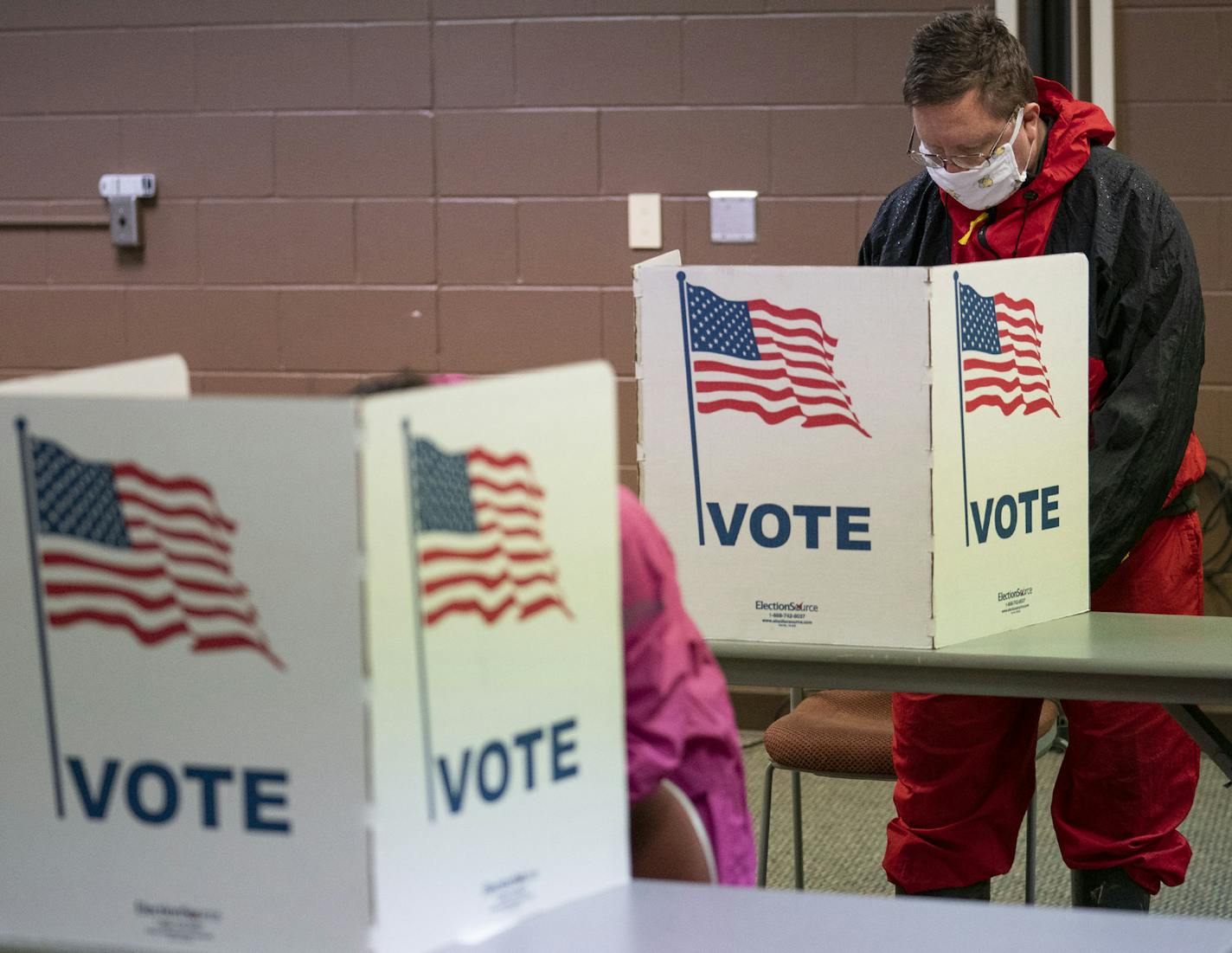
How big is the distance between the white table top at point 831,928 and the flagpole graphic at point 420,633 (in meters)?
0.13

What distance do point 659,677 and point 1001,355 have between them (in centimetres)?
74

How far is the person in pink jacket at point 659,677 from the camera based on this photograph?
1200 mm

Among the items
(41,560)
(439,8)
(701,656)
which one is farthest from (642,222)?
(41,560)

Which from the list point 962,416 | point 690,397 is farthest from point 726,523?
point 962,416

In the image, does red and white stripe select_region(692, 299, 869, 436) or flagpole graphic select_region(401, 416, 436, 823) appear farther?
red and white stripe select_region(692, 299, 869, 436)

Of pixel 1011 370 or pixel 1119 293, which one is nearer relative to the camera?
pixel 1011 370

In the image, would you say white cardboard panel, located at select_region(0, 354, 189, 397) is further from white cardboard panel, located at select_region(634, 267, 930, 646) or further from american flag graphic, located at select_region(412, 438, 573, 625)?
white cardboard panel, located at select_region(634, 267, 930, 646)

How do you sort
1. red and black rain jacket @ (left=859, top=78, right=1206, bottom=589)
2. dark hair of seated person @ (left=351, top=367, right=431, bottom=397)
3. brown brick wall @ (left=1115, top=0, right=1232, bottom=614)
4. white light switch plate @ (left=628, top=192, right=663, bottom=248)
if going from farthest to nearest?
white light switch plate @ (left=628, top=192, right=663, bottom=248)
brown brick wall @ (left=1115, top=0, right=1232, bottom=614)
red and black rain jacket @ (left=859, top=78, right=1206, bottom=589)
dark hair of seated person @ (left=351, top=367, right=431, bottom=397)

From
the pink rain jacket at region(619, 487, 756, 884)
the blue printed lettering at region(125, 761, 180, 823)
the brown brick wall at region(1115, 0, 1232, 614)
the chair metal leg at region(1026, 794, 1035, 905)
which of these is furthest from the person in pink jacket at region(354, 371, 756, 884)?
the brown brick wall at region(1115, 0, 1232, 614)

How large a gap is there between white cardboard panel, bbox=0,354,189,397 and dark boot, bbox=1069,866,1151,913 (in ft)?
4.77

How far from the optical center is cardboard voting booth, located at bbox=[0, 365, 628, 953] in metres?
0.98

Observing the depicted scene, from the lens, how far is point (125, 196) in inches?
151

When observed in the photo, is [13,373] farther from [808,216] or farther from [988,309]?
[988,309]

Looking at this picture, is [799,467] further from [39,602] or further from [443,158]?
[443,158]
